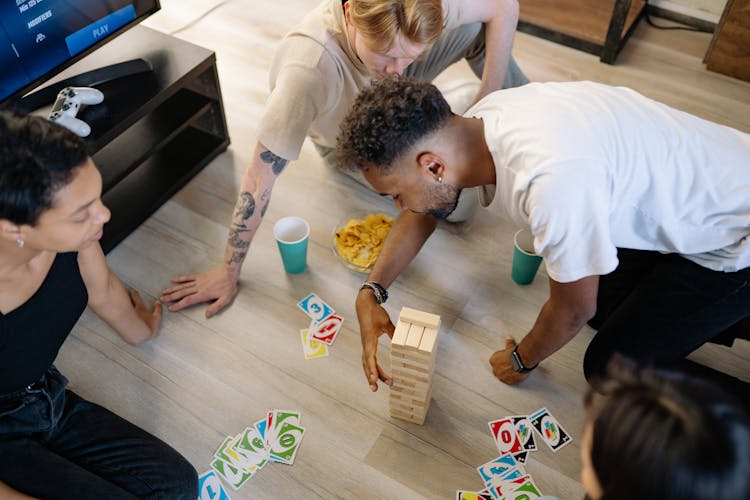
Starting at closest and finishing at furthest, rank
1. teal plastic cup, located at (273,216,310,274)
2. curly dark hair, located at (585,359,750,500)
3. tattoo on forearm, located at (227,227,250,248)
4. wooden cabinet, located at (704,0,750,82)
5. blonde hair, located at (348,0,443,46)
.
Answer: curly dark hair, located at (585,359,750,500) → blonde hair, located at (348,0,443,46) → tattoo on forearm, located at (227,227,250,248) → teal plastic cup, located at (273,216,310,274) → wooden cabinet, located at (704,0,750,82)

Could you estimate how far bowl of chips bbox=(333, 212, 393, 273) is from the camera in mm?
2195

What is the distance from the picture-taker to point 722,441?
30.1 inches

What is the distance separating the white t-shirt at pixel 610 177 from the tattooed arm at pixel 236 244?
66cm

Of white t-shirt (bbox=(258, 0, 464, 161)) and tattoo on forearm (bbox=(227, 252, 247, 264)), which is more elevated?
white t-shirt (bbox=(258, 0, 464, 161))

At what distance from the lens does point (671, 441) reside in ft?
2.54

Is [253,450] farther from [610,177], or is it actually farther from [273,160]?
[610,177]

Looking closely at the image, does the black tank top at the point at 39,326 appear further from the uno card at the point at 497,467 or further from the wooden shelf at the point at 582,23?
the wooden shelf at the point at 582,23

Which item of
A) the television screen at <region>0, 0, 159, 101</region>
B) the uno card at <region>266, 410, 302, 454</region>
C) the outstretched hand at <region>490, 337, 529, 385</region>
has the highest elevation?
the television screen at <region>0, 0, 159, 101</region>

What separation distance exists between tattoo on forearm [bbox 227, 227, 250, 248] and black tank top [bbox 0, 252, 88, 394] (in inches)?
19.7

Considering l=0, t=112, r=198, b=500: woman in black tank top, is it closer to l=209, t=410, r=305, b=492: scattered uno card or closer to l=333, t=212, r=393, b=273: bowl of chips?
l=209, t=410, r=305, b=492: scattered uno card

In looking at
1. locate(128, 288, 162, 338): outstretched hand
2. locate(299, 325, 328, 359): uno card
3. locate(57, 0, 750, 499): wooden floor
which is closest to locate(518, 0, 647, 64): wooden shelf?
locate(57, 0, 750, 499): wooden floor

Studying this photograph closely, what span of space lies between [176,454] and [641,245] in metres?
1.33

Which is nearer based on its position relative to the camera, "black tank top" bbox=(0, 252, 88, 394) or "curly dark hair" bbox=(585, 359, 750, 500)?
"curly dark hair" bbox=(585, 359, 750, 500)

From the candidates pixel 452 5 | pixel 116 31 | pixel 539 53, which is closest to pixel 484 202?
pixel 452 5
